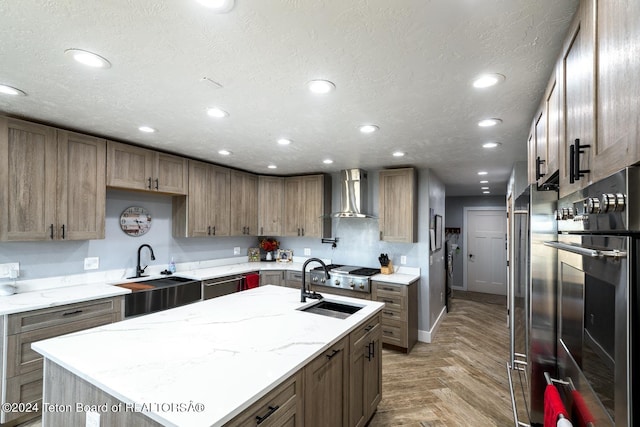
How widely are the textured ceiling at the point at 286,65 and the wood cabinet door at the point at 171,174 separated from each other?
71 centimetres

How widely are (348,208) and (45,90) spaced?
3.51 metres

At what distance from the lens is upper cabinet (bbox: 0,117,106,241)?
242 cm

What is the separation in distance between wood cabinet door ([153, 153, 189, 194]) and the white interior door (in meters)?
6.56

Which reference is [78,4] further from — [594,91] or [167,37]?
[594,91]

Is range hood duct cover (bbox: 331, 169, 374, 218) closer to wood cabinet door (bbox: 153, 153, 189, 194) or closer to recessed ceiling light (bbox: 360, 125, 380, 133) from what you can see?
recessed ceiling light (bbox: 360, 125, 380, 133)

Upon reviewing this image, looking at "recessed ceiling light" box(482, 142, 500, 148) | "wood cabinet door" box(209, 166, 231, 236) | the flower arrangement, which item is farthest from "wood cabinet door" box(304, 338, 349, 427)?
the flower arrangement

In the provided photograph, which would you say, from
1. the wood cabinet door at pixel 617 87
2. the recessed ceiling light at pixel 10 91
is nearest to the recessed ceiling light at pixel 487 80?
the wood cabinet door at pixel 617 87

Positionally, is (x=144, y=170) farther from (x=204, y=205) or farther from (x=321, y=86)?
(x=321, y=86)

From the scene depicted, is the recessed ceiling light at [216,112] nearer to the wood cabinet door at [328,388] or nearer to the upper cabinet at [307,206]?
the wood cabinet door at [328,388]

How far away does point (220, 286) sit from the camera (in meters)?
3.89

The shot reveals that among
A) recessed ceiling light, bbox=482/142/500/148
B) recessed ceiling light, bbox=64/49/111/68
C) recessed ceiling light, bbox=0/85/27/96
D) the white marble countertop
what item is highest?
recessed ceiling light, bbox=0/85/27/96

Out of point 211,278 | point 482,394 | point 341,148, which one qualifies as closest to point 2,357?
point 211,278

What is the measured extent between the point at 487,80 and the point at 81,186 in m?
3.53

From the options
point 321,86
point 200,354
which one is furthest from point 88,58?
point 200,354
